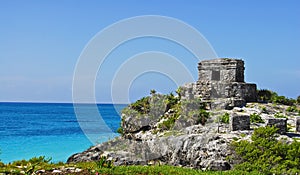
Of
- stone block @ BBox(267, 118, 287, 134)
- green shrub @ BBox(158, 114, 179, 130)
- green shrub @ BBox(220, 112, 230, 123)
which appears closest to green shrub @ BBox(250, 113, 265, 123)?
green shrub @ BBox(220, 112, 230, 123)

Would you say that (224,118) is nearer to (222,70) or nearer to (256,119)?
(256,119)

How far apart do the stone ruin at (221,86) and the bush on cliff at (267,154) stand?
25.7 ft

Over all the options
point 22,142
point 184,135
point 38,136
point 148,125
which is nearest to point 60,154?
point 22,142

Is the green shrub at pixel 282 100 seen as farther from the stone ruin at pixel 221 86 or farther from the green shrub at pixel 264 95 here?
the stone ruin at pixel 221 86

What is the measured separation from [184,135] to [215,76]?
25.6ft

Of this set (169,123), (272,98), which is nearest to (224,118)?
(169,123)

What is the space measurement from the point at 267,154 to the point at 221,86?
405 inches

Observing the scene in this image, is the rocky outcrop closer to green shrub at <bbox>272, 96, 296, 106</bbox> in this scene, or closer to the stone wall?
the stone wall

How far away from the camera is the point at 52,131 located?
57.8 meters

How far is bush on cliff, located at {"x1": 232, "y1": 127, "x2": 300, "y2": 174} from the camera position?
48.1ft

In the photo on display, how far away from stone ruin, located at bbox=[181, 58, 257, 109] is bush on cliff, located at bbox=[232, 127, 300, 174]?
309 inches

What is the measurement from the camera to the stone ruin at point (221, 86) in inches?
972

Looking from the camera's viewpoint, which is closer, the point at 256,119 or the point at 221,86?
the point at 256,119

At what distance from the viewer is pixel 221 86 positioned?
2509 cm
